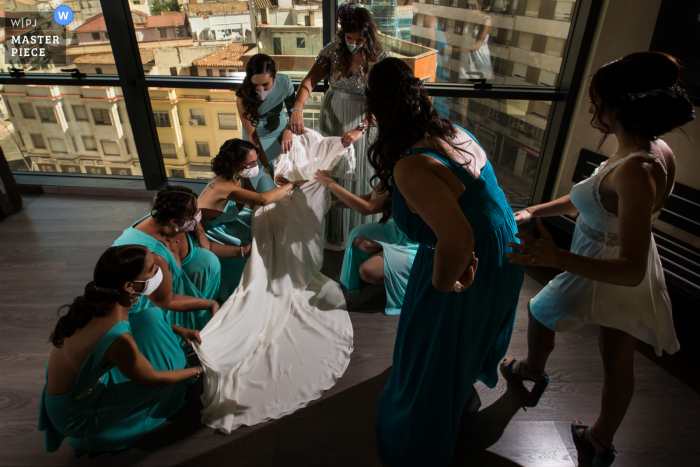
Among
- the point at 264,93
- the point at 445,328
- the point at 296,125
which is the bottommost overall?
the point at 445,328

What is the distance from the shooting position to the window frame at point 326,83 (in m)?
2.86

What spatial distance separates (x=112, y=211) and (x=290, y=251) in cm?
212

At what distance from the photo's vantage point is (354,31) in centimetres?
243

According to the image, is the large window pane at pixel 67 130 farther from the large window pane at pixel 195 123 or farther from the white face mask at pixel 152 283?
the white face mask at pixel 152 283

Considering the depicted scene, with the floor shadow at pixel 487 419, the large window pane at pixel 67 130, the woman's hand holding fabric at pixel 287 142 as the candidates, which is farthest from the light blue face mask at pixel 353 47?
the large window pane at pixel 67 130

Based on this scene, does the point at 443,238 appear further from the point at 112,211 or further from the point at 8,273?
the point at 112,211

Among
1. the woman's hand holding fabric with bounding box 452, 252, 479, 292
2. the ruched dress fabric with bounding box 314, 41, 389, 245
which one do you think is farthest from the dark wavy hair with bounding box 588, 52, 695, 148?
the ruched dress fabric with bounding box 314, 41, 389, 245

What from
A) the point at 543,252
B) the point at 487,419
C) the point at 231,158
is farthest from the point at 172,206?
the point at 487,419

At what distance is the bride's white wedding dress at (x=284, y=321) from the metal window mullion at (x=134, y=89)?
1.79 meters

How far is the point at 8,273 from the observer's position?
2.76 m

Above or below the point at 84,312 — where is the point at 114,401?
below

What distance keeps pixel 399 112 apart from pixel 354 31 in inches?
60.2

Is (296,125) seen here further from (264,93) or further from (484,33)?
(484,33)

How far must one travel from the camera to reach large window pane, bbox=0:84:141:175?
376 cm
